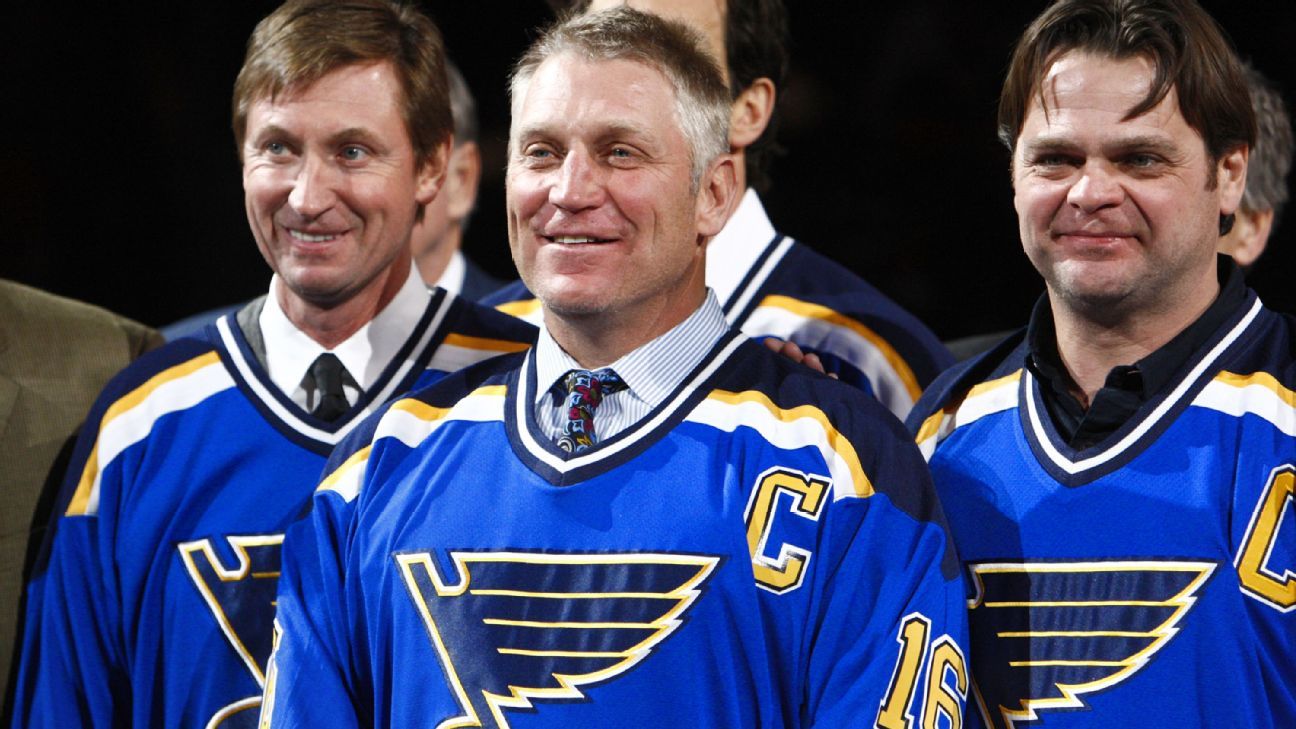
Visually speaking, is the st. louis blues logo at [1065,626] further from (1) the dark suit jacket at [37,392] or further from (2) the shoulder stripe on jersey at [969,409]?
(1) the dark suit jacket at [37,392]

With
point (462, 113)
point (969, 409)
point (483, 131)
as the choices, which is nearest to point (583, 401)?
point (969, 409)

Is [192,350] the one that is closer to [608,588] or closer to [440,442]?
[440,442]

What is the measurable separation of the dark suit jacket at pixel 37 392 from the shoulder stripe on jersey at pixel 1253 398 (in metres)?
1.61

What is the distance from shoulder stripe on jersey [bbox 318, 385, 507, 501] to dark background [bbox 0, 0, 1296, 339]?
262cm

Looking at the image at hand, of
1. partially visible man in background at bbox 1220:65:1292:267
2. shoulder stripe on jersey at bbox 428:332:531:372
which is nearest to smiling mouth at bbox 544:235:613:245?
shoulder stripe on jersey at bbox 428:332:531:372

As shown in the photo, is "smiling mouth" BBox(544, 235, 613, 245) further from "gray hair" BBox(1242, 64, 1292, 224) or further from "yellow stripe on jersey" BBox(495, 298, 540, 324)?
"gray hair" BBox(1242, 64, 1292, 224)

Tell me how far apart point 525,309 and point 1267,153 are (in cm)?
132

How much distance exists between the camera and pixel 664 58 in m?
1.96

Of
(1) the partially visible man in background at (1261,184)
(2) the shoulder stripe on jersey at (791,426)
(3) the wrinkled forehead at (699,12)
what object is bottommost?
(2) the shoulder stripe on jersey at (791,426)

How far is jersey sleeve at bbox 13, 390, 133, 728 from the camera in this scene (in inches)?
90.0

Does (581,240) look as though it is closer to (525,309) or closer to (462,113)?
(525,309)

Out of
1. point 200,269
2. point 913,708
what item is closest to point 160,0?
point 200,269

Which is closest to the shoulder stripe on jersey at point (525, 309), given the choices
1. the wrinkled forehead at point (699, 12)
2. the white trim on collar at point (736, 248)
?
the white trim on collar at point (736, 248)

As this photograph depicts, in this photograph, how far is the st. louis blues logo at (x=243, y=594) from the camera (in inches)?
88.3
